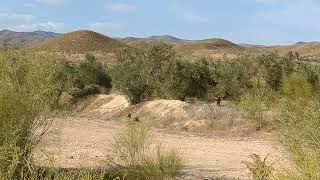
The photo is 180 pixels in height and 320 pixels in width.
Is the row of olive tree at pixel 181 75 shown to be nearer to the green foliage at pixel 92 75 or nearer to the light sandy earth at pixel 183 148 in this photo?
the green foliage at pixel 92 75

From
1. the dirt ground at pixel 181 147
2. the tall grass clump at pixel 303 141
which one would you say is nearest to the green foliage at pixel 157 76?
the dirt ground at pixel 181 147

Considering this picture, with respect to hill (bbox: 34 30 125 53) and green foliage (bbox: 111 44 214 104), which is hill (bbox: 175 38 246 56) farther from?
green foliage (bbox: 111 44 214 104)

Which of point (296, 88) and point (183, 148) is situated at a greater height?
point (296, 88)

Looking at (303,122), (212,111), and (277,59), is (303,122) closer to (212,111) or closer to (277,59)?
(212,111)

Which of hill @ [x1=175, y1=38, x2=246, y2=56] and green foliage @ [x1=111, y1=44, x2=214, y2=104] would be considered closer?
green foliage @ [x1=111, y1=44, x2=214, y2=104]

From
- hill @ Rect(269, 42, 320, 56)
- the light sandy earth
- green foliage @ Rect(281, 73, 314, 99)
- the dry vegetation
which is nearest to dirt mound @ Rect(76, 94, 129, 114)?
the dry vegetation

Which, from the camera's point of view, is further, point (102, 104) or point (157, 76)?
point (102, 104)

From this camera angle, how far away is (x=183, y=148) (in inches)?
854

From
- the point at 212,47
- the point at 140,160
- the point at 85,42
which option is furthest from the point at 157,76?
the point at 212,47

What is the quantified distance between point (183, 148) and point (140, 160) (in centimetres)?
752

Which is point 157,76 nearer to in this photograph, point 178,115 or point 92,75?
point 178,115

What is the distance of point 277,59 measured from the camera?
38.1 m

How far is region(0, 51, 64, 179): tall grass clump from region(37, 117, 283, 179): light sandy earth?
985 mm

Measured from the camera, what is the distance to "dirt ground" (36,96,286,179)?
1614 cm
